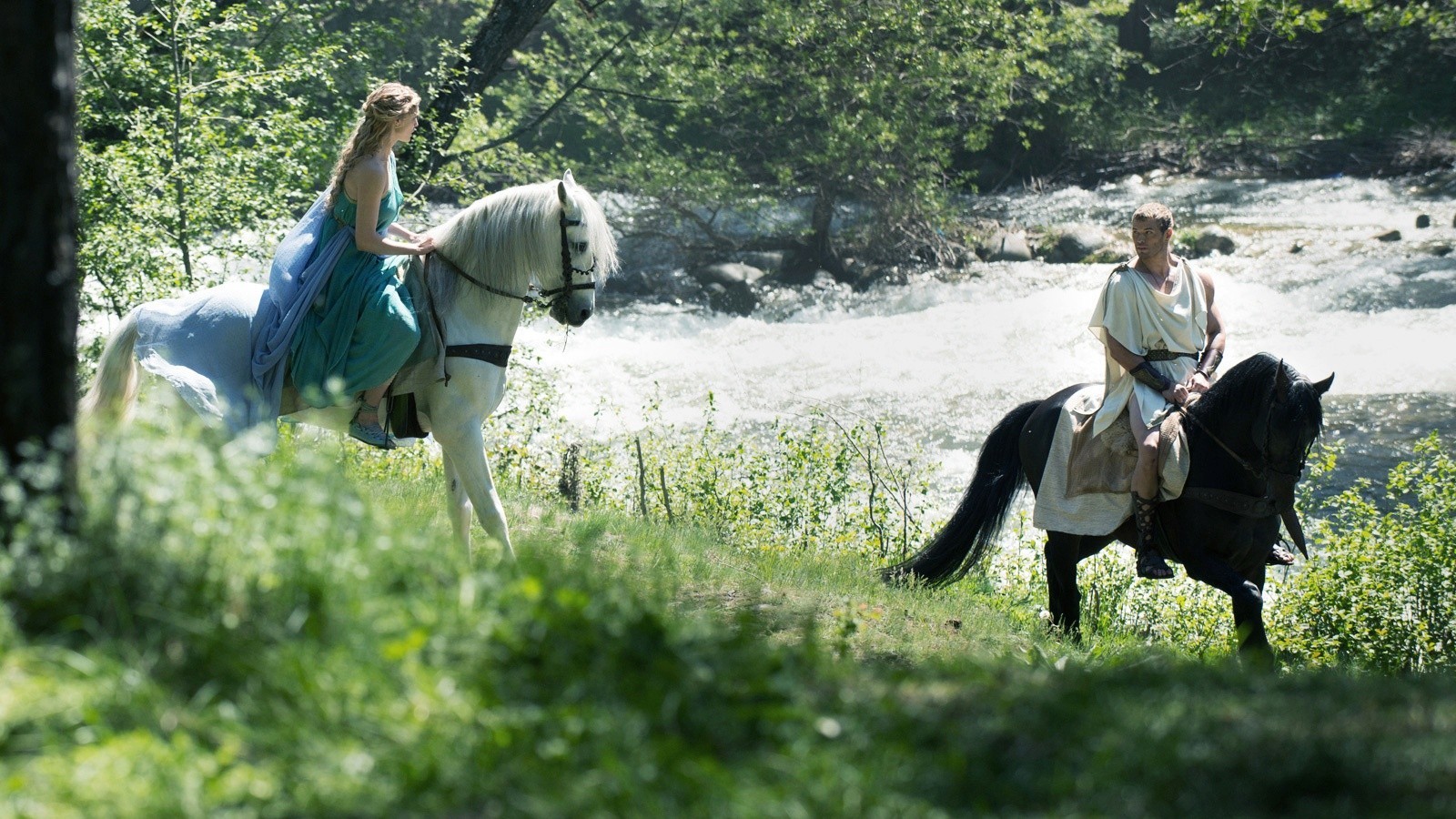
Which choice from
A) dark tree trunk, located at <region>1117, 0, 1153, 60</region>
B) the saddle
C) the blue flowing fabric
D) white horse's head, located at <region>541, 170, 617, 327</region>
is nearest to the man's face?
the saddle

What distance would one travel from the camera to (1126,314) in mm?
7246

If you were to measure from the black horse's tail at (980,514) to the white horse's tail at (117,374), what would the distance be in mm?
4551

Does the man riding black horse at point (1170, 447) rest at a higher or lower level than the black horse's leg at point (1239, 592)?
higher

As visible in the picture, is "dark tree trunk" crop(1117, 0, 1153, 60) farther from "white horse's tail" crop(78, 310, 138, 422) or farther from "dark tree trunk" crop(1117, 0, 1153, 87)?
"white horse's tail" crop(78, 310, 138, 422)

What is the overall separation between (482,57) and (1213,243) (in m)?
13.9

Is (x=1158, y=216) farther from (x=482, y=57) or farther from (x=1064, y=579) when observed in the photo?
(x=482, y=57)

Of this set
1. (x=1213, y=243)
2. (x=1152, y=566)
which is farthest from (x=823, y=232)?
(x=1152, y=566)

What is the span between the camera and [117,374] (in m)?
5.89

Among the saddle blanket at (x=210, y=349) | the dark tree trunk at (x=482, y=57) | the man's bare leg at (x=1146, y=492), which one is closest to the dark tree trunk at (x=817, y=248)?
the dark tree trunk at (x=482, y=57)

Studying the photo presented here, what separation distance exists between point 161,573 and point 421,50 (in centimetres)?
2912

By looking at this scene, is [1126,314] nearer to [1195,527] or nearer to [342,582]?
[1195,527]

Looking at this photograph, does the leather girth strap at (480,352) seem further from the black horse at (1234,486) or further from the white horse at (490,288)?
the black horse at (1234,486)

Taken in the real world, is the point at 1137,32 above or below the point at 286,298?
above

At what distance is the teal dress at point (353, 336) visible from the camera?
20.3ft
